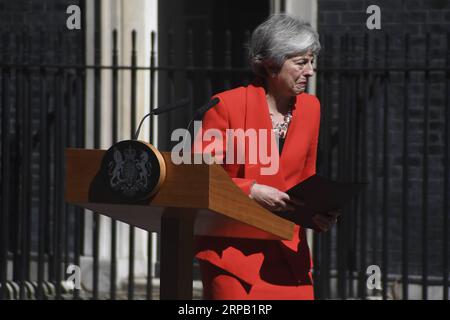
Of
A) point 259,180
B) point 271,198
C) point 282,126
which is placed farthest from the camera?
point 282,126

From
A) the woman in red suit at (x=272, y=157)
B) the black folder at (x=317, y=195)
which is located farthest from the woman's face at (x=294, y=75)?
the black folder at (x=317, y=195)

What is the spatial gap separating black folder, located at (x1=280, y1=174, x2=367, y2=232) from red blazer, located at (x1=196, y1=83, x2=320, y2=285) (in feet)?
0.38

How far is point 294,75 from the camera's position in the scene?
482cm

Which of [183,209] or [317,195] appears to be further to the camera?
[317,195]

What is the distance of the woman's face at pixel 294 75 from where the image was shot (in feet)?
15.8

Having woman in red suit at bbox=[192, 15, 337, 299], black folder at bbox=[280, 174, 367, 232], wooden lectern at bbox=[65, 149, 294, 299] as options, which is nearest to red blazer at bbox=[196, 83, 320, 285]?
woman in red suit at bbox=[192, 15, 337, 299]

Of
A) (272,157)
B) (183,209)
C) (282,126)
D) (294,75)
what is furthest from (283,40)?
(183,209)

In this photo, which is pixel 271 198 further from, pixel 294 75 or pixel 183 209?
pixel 183 209

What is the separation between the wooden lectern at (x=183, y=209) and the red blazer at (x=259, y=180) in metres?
0.29

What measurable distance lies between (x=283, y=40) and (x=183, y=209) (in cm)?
102

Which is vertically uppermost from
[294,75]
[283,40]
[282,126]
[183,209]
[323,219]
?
[283,40]

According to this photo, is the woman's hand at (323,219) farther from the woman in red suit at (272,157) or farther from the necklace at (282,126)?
the necklace at (282,126)

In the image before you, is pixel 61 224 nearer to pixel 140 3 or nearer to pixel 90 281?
pixel 90 281
